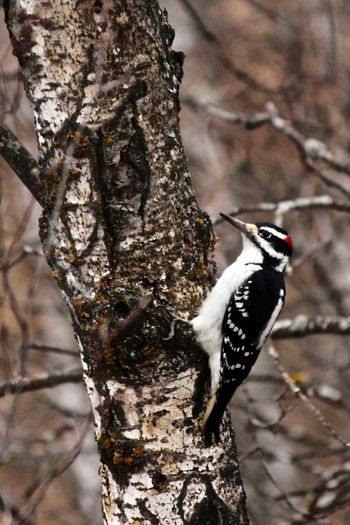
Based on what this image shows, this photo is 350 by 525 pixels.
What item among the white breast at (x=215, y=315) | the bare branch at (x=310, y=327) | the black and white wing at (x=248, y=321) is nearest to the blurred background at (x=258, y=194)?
the bare branch at (x=310, y=327)

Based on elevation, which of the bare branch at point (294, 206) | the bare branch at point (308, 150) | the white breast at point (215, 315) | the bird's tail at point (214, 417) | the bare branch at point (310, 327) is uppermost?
the bare branch at point (308, 150)

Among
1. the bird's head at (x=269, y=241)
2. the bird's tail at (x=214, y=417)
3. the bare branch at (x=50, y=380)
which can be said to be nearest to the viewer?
the bird's tail at (x=214, y=417)

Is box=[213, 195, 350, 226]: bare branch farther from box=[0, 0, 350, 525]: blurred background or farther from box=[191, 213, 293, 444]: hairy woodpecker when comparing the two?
box=[0, 0, 350, 525]: blurred background

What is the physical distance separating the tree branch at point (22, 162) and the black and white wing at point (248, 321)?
3.95 feet

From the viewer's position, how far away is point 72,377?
460cm

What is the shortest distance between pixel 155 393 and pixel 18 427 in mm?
5756

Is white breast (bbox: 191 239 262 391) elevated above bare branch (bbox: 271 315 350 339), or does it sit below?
below

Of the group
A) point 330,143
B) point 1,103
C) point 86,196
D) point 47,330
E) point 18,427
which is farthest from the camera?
point 47,330

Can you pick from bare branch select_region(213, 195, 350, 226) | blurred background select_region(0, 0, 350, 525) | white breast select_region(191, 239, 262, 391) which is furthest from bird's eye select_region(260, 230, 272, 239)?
blurred background select_region(0, 0, 350, 525)

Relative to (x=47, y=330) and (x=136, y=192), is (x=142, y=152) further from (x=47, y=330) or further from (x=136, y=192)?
(x=47, y=330)

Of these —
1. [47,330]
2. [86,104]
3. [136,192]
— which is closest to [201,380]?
[136,192]

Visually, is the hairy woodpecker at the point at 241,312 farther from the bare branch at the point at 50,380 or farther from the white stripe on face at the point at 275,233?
the bare branch at the point at 50,380

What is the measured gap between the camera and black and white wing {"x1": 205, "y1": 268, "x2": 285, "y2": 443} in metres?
3.85

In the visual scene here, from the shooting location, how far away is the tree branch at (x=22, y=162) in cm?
301
